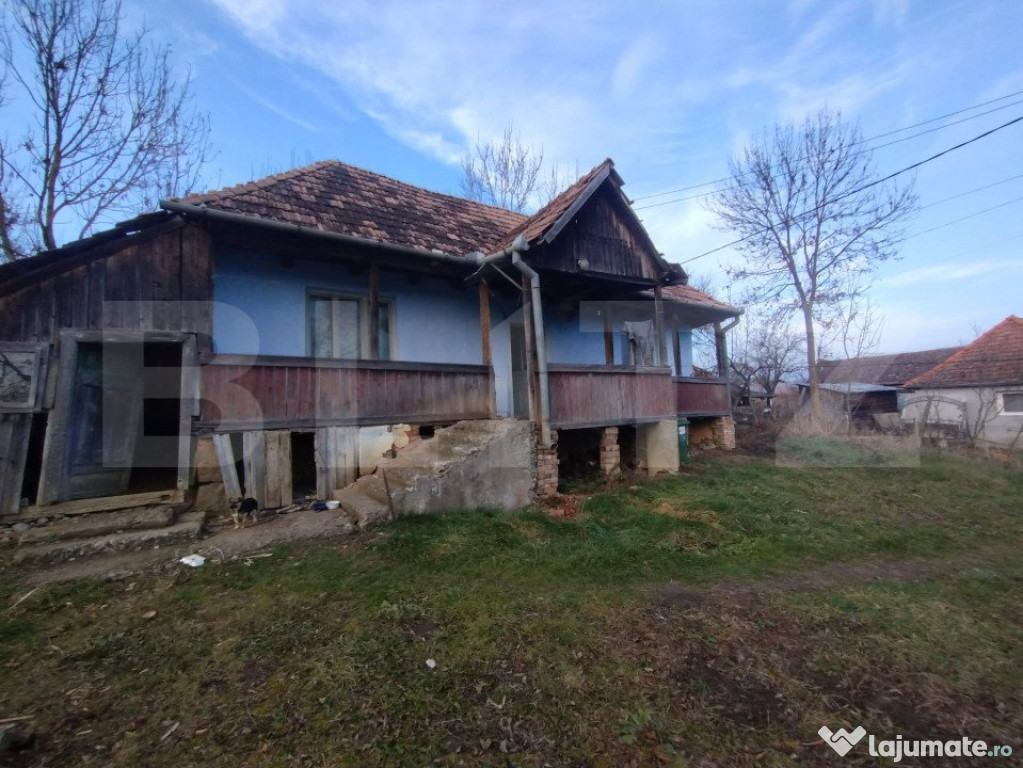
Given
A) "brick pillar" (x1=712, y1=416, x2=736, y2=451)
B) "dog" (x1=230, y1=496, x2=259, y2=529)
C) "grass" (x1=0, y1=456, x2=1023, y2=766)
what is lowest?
"grass" (x1=0, y1=456, x2=1023, y2=766)

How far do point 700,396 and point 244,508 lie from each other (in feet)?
31.2

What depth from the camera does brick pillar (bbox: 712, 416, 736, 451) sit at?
11.4 m

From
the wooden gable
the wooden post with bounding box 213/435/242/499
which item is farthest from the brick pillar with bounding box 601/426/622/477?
the wooden post with bounding box 213/435/242/499

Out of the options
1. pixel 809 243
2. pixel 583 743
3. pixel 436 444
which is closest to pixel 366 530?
pixel 436 444

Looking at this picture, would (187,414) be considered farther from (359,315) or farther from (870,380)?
(870,380)

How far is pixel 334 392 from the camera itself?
19.4 ft

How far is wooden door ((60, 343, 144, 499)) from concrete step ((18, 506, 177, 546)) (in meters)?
0.59

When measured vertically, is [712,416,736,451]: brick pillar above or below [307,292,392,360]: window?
below

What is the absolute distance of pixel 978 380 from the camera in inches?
706

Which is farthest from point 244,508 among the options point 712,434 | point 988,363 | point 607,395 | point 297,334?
point 988,363

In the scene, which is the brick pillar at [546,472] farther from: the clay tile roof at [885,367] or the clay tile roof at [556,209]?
the clay tile roof at [885,367]

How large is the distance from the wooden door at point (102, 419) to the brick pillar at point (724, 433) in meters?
11.7

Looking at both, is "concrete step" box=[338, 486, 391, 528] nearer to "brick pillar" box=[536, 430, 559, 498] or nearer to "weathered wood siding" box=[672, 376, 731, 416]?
"brick pillar" box=[536, 430, 559, 498]

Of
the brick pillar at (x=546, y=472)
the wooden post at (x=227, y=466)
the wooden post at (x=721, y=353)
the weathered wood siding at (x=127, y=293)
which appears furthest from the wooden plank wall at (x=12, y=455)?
the wooden post at (x=721, y=353)
